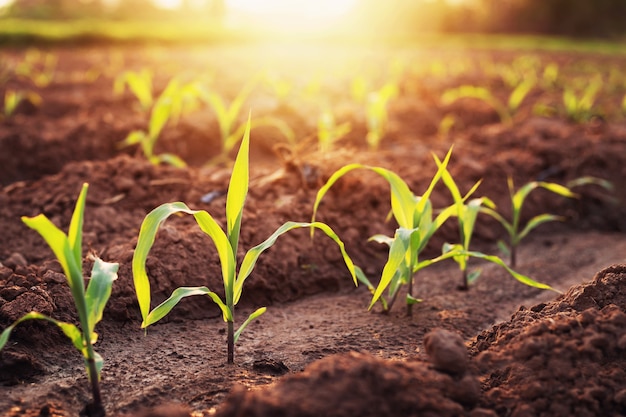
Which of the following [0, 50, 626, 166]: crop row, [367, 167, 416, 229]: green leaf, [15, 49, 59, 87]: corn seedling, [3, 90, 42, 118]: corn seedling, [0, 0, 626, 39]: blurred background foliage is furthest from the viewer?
[0, 0, 626, 39]: blurred background foliage

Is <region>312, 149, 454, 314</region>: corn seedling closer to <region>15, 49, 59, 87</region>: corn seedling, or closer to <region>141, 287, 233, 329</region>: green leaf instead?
<region>141, 287, 233, 329</region>: green leaf

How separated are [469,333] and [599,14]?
33.5 metres

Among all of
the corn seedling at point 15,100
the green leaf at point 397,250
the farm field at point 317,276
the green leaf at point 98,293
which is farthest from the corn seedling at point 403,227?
the corn seedling at point 15,100

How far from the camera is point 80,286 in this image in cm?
145

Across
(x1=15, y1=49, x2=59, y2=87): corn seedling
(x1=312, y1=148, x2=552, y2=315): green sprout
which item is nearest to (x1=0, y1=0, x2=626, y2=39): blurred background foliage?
(x1=15, y1=49, x2=59, y2=87): corn seedling

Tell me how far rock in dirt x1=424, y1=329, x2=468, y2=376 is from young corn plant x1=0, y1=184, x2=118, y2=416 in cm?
81

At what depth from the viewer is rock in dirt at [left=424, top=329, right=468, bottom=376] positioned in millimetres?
1541

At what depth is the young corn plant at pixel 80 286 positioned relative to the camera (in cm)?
139

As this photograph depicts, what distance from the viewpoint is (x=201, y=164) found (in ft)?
14.3

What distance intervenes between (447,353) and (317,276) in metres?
1.17

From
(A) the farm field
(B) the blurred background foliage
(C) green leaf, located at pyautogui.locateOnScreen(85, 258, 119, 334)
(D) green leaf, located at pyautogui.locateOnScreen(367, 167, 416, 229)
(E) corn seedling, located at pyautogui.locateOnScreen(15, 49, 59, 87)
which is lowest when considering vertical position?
(A) the farm field

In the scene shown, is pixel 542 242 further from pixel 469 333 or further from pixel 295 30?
pixel 295 30

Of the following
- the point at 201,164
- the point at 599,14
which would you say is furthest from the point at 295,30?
the point at 201,164

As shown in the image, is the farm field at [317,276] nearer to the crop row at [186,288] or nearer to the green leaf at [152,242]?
the crop row at [186,288]
